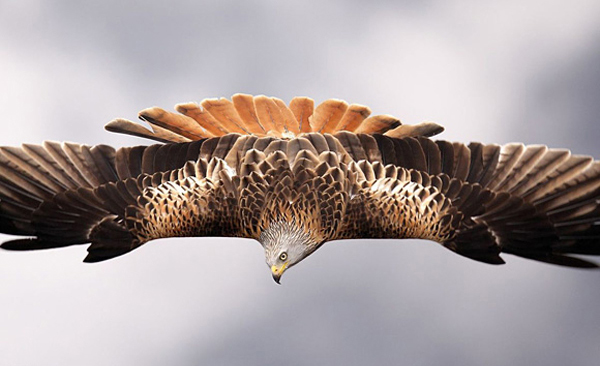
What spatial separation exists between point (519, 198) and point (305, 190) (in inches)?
88.0

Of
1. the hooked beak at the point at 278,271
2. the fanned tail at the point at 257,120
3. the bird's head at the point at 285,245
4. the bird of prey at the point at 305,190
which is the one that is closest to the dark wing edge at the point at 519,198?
the bird of prey at the point at 305,190

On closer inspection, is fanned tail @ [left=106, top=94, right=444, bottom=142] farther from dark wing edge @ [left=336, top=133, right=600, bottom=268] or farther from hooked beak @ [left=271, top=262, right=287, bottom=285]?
hooked beak @ [left=271, top=262, right=287, bottom=285]

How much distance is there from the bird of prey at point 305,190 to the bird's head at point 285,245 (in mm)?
13

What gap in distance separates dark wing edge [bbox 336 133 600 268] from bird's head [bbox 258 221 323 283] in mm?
1425

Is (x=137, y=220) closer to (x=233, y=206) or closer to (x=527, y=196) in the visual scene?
(x=233, y=206)

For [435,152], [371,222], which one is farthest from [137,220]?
[435,152]

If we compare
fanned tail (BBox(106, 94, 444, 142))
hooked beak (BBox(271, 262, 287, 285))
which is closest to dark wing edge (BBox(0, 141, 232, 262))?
fanned tail (BBox(106, 94, 444, 142))

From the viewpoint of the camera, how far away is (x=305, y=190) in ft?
33.7

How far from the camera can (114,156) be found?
432 inches

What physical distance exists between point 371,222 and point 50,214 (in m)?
3.46

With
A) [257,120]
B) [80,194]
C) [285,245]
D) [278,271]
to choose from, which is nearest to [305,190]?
[285,245]

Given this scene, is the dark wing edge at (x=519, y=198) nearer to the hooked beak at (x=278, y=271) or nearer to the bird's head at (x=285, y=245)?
the bird's head at (x=285, y=245)

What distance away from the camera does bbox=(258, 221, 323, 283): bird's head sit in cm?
1010

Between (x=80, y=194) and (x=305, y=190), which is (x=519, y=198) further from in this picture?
(x=80, y=194)
